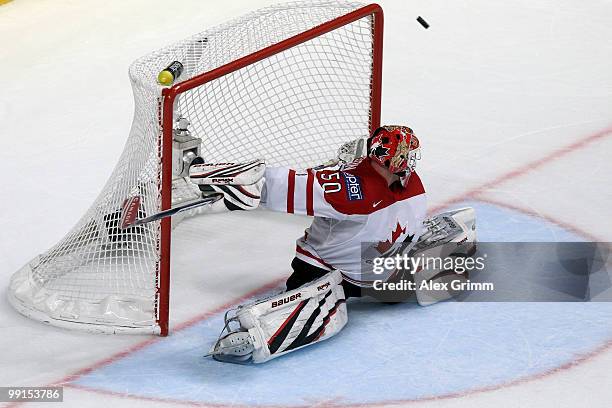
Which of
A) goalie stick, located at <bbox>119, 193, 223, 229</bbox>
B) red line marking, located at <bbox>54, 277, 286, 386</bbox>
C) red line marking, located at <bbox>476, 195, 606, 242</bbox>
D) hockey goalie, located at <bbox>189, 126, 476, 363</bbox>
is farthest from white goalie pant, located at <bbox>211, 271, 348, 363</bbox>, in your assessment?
red line marking, located at <bbox>476, 195, 606, 242</bbox>

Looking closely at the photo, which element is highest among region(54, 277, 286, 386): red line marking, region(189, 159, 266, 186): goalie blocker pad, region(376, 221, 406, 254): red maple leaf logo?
region(189, 159, 266, 186): goalie blocker pad

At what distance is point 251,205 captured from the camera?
409 centimetres

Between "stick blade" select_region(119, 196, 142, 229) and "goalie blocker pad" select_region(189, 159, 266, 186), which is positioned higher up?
"goalie blocker pad" select_region(189, 159, 266, 186)

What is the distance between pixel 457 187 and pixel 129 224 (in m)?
1.74

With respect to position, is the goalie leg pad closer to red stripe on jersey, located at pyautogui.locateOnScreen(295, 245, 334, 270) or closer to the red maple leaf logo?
the red maple leaf logo

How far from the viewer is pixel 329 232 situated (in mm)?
4332

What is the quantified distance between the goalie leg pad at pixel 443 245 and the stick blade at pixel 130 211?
0.91 metres

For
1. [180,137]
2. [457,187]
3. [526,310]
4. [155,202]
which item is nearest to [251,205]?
[155,202]

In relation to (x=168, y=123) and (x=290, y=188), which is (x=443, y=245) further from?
(x=168, y=123)

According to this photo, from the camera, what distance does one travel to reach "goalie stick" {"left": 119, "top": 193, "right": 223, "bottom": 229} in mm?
4039

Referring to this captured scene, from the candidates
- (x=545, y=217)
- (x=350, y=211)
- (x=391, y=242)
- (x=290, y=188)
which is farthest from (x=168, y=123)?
(x=545, y=217)

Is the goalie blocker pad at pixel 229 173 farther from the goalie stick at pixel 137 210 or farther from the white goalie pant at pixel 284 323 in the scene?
the white goalie pant at pixel 284 323

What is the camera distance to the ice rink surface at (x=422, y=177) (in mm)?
4012

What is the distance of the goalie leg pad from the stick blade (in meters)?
0.91
